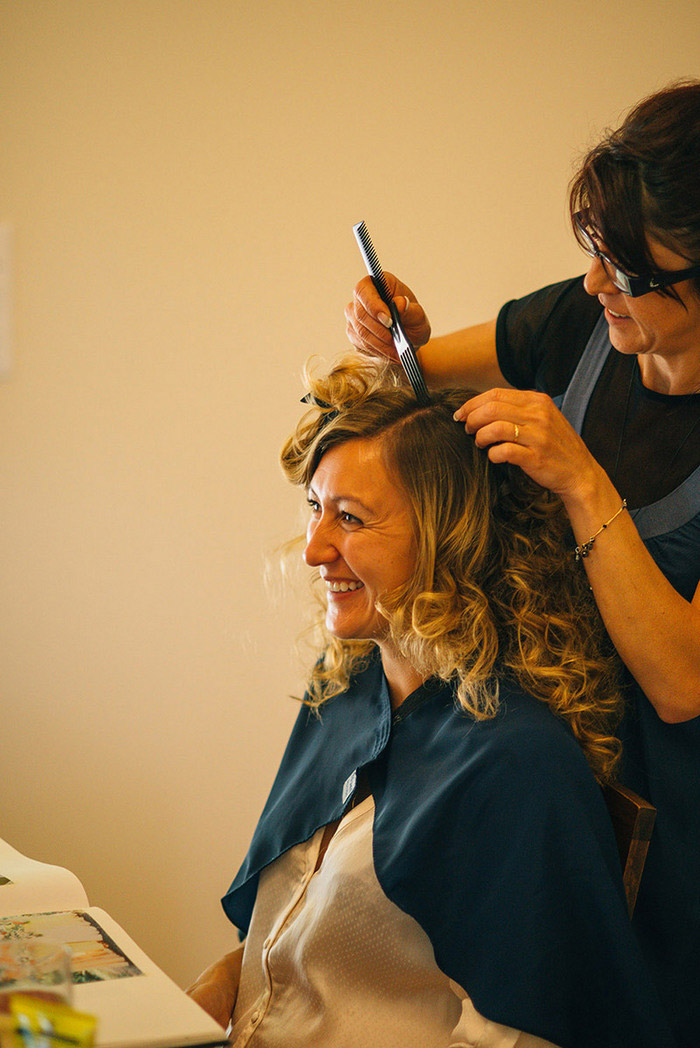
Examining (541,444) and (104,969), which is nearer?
(104,969)

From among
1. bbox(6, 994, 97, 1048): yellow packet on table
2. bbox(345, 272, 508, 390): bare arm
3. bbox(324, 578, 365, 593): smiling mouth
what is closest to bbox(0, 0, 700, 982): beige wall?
bbox(345, 272, 508, 390): bare arm

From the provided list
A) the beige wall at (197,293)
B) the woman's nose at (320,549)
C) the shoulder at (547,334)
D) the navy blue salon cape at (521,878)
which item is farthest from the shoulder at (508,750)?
the beige wall at (197,293)

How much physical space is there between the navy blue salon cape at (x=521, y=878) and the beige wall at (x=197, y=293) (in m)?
1.25

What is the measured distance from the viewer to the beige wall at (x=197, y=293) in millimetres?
2213

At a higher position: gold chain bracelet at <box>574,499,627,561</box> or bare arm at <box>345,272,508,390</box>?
bare arm at <box>345,272,508,390</box>

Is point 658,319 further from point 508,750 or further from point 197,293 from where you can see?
point 197,293

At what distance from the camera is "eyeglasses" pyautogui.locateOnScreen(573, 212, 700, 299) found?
112cm

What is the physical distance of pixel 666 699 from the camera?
118cm

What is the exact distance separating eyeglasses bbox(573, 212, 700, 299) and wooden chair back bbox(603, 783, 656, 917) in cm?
62

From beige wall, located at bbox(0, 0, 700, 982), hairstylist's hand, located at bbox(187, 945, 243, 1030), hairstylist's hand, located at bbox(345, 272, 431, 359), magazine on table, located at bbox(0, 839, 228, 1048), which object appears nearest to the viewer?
magazine on table, located at bbox(0, 839, 228, 1048)

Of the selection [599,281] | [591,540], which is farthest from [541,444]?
[599,281]

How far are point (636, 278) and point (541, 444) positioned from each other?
0.23 metres

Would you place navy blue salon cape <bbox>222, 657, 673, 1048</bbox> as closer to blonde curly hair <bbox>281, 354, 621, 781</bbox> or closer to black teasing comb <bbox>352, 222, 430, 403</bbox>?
blonde curly hair <bbox>281, 354, 621, 781</bbox>

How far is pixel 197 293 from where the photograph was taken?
7.70 ft
